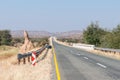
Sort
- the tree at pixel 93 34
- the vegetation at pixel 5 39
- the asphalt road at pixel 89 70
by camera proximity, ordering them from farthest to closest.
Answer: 1. the vegetation at pixel 5 39
2. the tree at pixel 93 34
3. the asphalt road at pixel 89 70

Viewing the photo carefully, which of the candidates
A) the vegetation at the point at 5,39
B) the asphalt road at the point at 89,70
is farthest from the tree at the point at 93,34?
the asphalt road at the point at 89,70

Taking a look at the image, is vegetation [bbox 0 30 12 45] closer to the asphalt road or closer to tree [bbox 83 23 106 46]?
tree [bbox 83 23 106 46]

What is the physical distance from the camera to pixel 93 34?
106 meters

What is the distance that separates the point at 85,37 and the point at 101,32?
19.5 feet

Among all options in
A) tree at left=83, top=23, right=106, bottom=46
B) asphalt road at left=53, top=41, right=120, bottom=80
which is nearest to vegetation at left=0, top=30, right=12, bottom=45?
tree at left=83, top=23, right=106, bottom=46

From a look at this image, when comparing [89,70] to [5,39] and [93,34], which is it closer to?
[93,34]

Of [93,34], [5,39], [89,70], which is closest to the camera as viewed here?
[89,70]

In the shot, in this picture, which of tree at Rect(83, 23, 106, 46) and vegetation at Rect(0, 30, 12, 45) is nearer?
tree at Rect(83, 23, 106, 46)

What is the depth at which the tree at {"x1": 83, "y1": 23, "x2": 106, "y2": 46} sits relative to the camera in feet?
342

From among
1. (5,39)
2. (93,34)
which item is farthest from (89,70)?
(5,39)

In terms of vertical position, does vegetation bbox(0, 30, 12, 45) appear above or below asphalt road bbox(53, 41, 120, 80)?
below

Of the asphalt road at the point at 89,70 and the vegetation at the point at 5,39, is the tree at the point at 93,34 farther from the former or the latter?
the asphalt road at the point at 89,70

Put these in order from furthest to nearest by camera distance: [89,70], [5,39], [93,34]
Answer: [5,39] < [93,34] < [89,70]

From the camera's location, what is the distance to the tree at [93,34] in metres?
104
